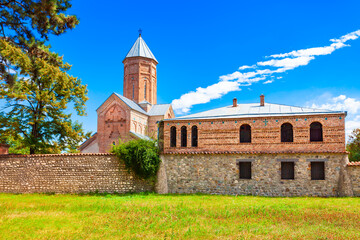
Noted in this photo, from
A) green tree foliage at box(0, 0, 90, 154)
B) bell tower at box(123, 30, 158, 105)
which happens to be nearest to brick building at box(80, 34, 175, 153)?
bell tower at box(123, 30, 158, 105)

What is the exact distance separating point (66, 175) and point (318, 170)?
45.1 feet

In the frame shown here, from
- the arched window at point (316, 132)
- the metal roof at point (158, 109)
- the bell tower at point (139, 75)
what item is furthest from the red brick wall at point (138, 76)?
the arched window at point (316, 132)

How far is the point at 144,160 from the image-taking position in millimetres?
16781

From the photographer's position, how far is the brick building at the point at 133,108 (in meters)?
29.5

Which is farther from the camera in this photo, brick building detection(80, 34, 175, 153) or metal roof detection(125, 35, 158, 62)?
metal roof detection(125, 35, 158, 62)

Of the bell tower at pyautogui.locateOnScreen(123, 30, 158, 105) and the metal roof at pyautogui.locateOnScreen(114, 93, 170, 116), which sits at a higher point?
the bell tower at pyautogui.locateOnScreen(123, 30, 158, 105)

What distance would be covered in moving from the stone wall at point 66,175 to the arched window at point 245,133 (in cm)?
581

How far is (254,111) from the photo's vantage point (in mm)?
18188

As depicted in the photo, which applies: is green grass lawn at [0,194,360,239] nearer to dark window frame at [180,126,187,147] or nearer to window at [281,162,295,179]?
window at [281,162,295,179]

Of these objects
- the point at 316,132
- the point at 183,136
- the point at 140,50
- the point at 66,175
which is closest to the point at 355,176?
the point at 316,132

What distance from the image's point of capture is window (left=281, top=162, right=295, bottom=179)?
637 inches

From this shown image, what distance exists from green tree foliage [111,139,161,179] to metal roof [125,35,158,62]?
18.6m

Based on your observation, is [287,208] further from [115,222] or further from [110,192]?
[110,192]

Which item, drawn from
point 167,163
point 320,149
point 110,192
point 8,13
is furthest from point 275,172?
point 8,13
